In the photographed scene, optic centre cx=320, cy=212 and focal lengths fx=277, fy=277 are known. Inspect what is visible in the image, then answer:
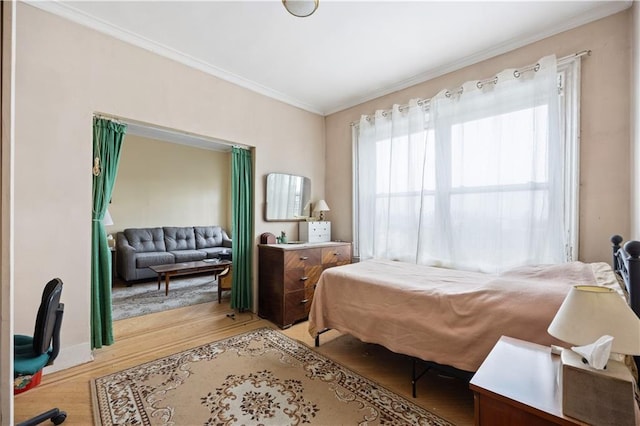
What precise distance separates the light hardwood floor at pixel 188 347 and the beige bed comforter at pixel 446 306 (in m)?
0.29

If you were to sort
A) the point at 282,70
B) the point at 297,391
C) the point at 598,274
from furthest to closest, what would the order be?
the point at 282,70, the point at 297,391, the point at 598,274

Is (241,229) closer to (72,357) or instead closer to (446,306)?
(72,357)

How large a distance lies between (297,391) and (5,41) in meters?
2.48

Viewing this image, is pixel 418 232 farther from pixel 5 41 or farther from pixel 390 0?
pixel 5 41

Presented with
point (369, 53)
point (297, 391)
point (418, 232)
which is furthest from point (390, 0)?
point (297, 391)

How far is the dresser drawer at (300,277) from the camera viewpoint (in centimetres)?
315

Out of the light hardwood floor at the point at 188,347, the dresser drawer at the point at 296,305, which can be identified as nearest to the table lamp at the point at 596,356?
the light hardwood floor at the point at 188,347

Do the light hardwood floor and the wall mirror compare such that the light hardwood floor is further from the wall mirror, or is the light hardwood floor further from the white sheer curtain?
the wall mirror

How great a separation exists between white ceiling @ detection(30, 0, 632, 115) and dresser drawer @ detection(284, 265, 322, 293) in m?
2.30

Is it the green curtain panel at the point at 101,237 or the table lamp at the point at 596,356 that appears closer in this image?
the table lamp at the point at 596,356

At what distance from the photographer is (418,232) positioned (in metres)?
3.20

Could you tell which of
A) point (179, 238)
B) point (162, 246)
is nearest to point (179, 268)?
point (162, 246)

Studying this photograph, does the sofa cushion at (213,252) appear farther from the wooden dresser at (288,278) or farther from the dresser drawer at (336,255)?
the dresser drawer at (336,255)

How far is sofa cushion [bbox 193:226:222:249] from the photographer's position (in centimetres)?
612
